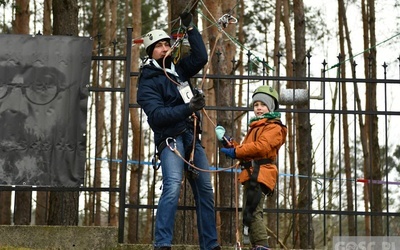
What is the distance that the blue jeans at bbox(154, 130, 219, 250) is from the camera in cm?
619

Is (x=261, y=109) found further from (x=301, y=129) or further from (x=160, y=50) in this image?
(x=301, y=129)

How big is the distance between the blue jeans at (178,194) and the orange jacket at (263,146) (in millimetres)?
348

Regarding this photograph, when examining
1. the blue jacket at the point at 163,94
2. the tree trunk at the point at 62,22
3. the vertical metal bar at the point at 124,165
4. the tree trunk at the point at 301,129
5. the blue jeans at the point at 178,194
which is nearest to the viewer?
the blue jeans at the point at 178,194

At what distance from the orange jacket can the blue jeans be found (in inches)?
13.7

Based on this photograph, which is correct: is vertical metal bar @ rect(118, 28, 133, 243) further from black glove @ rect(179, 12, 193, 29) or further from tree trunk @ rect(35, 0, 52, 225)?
tree trunk @ rect(35, 0, 52, 225)

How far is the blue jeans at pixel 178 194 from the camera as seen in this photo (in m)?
6.19

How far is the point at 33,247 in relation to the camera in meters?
7.46

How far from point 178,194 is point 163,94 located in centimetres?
88

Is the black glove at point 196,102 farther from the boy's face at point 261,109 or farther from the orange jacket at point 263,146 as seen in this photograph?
the boy's face at point 261,109

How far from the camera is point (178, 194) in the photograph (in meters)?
6.29

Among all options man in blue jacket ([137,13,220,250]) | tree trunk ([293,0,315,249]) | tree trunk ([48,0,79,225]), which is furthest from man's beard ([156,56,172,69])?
tree trunk ([293,0,315,249])

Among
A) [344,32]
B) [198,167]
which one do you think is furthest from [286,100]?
[344,32]

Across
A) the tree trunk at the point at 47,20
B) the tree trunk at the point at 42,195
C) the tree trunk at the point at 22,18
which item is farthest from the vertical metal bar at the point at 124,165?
the tree trunk at the point at 47,20

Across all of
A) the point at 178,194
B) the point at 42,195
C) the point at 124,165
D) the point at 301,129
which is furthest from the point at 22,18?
the point at 178,194
